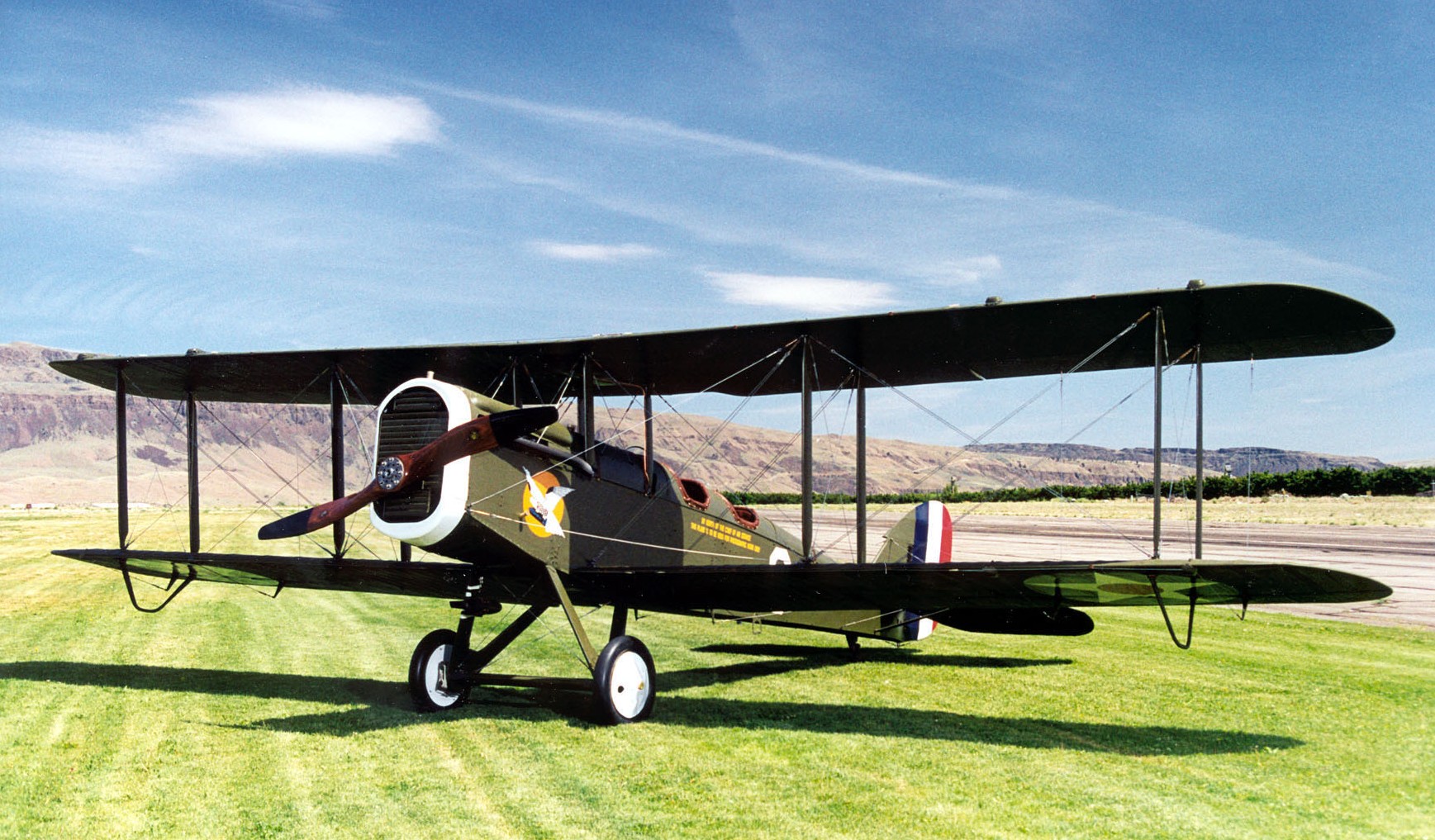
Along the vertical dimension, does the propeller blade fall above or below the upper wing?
below

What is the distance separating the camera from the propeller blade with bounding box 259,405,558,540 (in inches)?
298

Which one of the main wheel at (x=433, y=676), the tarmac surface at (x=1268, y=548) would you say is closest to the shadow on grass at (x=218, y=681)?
the main wheel at (x=433, y=676)

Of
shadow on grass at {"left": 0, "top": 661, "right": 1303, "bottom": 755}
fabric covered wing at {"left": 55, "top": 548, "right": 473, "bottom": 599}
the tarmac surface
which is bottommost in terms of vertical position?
the tarmac surface

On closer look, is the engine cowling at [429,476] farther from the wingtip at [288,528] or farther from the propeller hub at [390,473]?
the wingtip at [288,528]

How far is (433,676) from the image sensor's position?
9109 millimetres

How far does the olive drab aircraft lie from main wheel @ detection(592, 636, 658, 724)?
0.02 m

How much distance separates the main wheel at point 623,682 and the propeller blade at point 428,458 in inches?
75.5

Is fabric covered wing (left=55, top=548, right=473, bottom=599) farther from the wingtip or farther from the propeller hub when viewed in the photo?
the propeller hub

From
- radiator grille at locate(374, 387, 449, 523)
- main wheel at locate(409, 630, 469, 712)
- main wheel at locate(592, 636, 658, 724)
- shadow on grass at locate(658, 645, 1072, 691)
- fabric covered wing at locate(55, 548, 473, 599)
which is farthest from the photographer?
shadow on grass at locate(658, 645, 1072, 691)

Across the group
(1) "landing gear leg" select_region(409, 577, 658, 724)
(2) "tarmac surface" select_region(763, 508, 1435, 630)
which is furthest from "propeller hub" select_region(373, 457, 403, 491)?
(2) "tarmac surface" select_region(763, 508, 1435, 630)

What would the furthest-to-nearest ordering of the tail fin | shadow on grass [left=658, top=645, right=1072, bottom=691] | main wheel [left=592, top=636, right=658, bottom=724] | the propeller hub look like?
the tail fin
shadow on grass [left=658, top=645, right=1072, bottom=691]
main wheel [left=592, top=636, right=658, bottom=724]
the propeller hub

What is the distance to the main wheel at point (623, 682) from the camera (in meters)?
8.12

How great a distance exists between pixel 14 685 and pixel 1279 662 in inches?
540

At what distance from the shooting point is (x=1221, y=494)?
75375 millimetres
